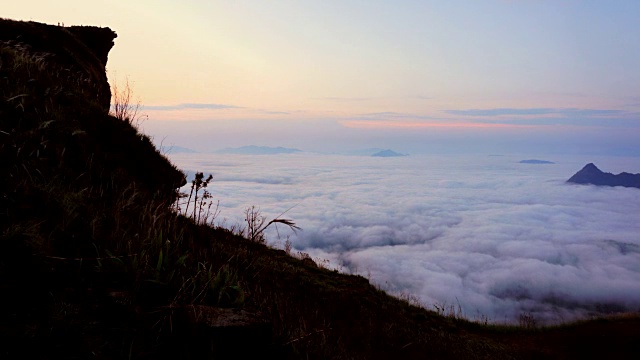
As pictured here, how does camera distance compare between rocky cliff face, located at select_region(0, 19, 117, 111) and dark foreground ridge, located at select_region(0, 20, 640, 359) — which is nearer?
dark foreground ridge, located at select_region(0, 20, 640, 359)

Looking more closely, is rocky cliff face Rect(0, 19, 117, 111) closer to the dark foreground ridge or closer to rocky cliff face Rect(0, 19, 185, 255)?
rocky cliff face Rect(0, 19, 185, 255)

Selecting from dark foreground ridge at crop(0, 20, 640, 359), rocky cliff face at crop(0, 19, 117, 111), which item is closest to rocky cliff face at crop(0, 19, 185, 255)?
dark foreground ridge at crop(0, 20, 640, 359)

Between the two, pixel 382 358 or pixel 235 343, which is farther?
pixel 382 358

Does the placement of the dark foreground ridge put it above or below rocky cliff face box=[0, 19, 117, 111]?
below

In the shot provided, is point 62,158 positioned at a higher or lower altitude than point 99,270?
higher

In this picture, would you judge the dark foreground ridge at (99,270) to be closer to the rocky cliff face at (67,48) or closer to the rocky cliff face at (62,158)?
the rocky cliff face at (62,158)

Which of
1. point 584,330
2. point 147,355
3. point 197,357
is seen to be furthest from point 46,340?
point 584,330

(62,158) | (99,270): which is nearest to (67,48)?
(62,158)

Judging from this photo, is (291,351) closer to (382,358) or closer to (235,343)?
(235,343)

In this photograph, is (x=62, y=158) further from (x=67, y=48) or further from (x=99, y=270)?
(x=67, y=48)

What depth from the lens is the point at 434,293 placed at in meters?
137

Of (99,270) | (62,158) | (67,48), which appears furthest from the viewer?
(67,48)

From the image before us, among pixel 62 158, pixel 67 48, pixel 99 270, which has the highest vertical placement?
pixel 67 48

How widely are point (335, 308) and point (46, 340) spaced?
8.68 meters
